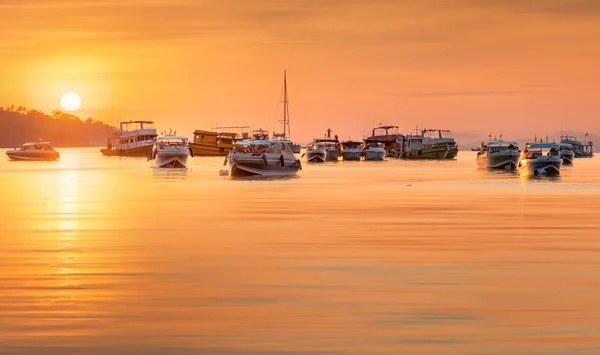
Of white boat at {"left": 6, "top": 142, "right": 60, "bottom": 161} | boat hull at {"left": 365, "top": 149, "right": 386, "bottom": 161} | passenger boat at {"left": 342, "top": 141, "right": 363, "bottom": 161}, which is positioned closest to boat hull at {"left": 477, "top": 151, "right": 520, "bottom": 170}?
boat hull at {"left": 365, "top": 149, "right": 386, "bottom": 161}

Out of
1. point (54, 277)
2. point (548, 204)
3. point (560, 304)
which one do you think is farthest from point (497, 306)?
point (548, 204)

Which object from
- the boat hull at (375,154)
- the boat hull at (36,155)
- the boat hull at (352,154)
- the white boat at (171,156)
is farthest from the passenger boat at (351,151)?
the white boat at (171,156)

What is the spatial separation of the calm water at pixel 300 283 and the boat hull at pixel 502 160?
7250cm

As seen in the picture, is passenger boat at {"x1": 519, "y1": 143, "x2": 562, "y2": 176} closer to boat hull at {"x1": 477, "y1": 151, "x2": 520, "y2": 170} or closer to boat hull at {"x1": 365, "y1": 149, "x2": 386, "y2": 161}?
boat hull at {"x1": 477, "y1": 151, "x2": 520, "y2": 170}

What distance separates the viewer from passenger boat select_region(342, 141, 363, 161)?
191125mm

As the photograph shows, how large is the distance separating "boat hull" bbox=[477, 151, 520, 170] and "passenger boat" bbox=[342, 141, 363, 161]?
7787 centimetres

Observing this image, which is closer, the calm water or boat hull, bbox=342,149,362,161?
the calm water

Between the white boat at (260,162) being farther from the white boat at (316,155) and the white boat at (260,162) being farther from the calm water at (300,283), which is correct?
the white boat at (316,155)

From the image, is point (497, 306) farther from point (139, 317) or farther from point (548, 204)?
point (548, 204)

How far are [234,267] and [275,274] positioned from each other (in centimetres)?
148

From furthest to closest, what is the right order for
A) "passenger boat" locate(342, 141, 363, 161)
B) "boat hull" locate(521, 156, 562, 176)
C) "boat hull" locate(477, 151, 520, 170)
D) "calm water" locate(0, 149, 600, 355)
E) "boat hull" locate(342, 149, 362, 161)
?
"passenger boat" locate(342, 141, 363, 161) < "boat hull" locate(342, 149, 362, 161) < "boat hull" locate(477, 151, 520, 170) < "boat hull" locate(521, 156, 562, 176) < "calm water" locate(0, 149, 600, 355)

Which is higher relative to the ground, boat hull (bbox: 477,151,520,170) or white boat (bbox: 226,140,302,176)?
white boat (bbox: 226,140,302,176)

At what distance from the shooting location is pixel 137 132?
613 feet

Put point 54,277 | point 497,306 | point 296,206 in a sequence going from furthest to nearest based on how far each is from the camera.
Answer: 1. point 296,206
2. point 54,277
3. point 497,306
